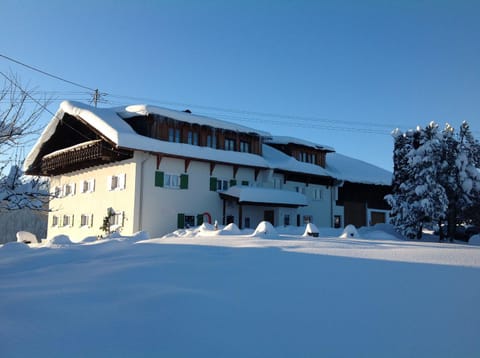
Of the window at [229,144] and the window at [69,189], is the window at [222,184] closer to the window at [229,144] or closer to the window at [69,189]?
the window at [229,144]

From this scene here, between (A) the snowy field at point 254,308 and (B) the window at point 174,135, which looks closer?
(A) the snowy field at point 254,308

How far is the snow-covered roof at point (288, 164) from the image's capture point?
30.9 meters

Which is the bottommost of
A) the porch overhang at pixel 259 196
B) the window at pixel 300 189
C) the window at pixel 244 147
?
the porch overhang at pixel 259 196

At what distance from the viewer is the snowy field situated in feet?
15.4

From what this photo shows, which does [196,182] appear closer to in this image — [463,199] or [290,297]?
[463,199]

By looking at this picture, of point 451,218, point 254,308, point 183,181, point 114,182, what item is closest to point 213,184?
point 183,181

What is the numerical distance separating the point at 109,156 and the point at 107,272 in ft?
58.7

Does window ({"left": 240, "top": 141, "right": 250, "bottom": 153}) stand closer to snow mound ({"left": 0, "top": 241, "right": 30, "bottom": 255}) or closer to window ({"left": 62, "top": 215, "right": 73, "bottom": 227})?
window ({"left": 62, "top": 215, "right": 73, "bottom": 227})

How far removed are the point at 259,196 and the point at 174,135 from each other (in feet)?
20.6

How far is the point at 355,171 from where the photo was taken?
37.8m

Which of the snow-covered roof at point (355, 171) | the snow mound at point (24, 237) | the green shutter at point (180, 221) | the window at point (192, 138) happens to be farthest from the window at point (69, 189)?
the snow-covered roof at point (355, 171)

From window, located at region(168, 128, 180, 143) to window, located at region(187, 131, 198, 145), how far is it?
73cm

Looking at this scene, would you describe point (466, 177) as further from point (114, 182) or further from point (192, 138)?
point (114, 182)

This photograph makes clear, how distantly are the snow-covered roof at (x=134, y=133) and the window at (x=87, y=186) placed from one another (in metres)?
4.08
